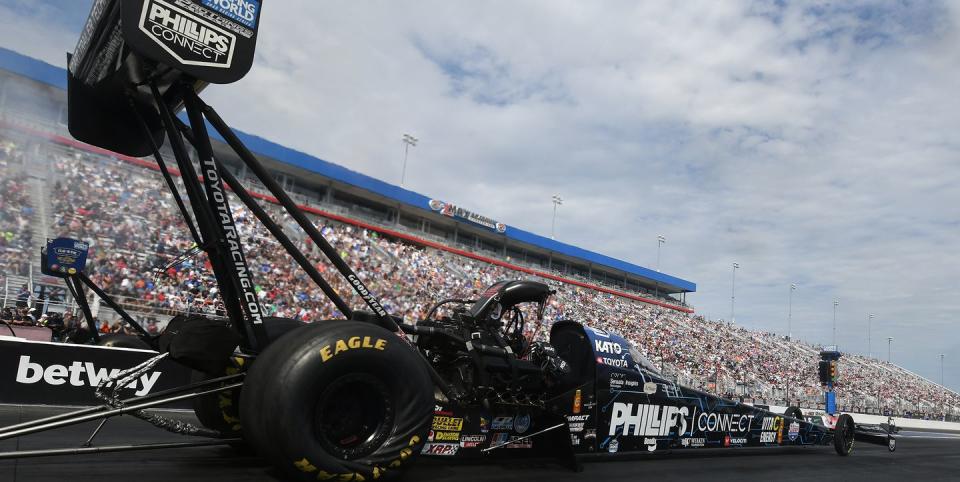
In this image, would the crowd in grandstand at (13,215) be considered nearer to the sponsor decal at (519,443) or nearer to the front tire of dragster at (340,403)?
the sponsor decal at (519,443)

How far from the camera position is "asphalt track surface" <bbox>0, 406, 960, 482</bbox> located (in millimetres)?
4082

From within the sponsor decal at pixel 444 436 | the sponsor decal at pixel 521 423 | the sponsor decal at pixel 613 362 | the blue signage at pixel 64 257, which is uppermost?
the blue signage at pixel 64 257

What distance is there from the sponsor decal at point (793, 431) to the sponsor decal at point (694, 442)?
2383 mm

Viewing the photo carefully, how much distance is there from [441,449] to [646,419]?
2845 mm

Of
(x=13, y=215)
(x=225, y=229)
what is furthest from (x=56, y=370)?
(x=13, y=215)

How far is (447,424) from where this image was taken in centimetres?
525

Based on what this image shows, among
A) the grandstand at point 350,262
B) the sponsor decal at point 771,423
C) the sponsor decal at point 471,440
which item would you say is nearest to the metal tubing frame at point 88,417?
the grandstand at point 350,262

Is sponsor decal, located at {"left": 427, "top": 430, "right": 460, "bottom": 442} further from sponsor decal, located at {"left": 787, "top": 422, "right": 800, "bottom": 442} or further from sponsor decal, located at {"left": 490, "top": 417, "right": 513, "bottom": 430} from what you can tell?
sponsor decal, located at {"left": 787, "top": 422, "right": 800, "bottom": 442}

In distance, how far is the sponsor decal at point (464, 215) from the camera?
3906 cm

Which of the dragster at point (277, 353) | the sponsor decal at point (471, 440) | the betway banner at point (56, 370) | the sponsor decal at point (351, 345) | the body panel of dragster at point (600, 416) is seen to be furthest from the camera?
the betway banner at point (56, 370)

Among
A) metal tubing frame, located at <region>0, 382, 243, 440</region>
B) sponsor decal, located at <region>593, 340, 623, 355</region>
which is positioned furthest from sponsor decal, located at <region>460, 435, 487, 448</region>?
metal tubing frame, located at <region>0, 382, 243, 440</region>

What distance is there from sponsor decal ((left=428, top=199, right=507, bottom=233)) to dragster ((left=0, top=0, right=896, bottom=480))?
32845mm

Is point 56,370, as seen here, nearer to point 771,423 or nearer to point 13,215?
point 771,423

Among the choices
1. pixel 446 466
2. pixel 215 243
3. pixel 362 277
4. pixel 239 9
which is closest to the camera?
pixel 239 9
